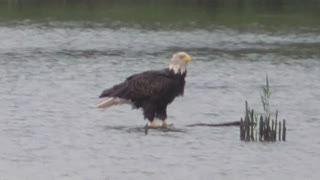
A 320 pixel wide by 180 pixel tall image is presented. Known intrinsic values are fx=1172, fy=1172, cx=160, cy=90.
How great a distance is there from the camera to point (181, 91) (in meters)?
17.8

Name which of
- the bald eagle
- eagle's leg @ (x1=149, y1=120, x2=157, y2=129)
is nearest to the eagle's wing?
the bald eagle

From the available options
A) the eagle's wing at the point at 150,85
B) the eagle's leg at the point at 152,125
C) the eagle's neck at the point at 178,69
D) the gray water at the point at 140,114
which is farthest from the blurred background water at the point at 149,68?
the eagle's neck at the point at 178,69

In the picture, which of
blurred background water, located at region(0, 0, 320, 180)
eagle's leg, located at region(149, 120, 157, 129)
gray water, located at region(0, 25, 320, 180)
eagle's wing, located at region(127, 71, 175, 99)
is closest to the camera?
gray water, located at region(0, 25, 320, 180)

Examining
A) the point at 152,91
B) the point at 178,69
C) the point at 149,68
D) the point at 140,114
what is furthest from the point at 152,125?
the point at 149,68

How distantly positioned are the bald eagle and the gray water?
396 millimetres

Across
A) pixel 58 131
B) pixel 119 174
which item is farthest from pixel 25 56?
pixel 119 174

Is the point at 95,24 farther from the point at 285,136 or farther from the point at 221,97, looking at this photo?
the point at 285,136

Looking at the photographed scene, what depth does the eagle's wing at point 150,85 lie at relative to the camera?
1775 centimetres

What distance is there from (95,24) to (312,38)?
33.0ft

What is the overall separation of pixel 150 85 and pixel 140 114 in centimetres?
228

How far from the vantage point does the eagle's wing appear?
1775 centimetres

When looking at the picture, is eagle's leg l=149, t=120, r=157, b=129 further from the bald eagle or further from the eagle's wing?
the eagle's wing

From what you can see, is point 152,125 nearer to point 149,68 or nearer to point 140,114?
point 140,114

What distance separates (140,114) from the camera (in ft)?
65.7
